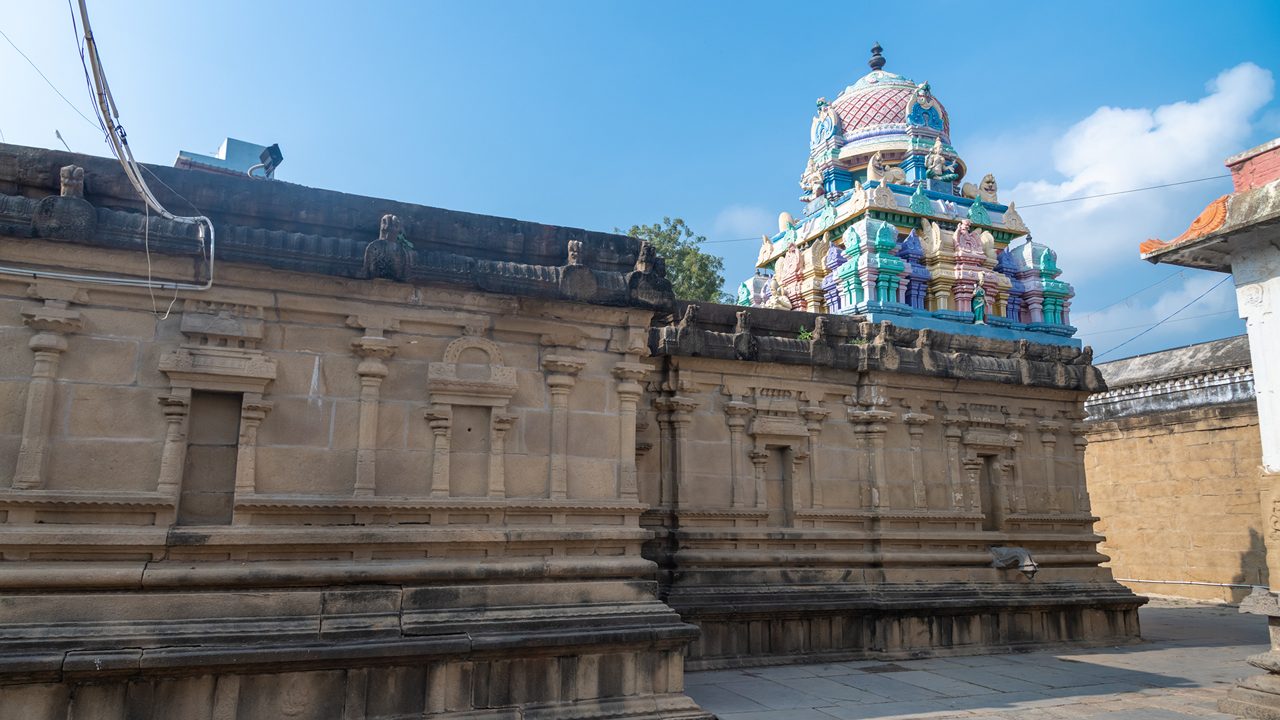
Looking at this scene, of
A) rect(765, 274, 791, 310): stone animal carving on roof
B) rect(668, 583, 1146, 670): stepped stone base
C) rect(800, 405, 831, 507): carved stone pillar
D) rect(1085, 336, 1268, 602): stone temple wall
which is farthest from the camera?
rect(765, 274, 791, 310): stone animal carving on roof

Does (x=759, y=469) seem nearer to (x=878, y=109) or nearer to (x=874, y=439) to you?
(x=874, y=439)

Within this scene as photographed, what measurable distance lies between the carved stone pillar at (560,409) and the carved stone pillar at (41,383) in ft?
13.9

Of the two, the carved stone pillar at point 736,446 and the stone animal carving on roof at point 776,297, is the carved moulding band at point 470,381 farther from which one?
the stone animal carving on roof at point 776,297

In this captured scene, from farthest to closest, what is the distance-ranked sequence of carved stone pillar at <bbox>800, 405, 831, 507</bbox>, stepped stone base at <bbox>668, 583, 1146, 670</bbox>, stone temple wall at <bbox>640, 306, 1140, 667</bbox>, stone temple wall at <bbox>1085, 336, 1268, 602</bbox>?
1. stone temple wall at <bbox>1085, 336, 1268, 602</bbox>
2. carved stone pillar at <bbox>800, 405, 831, 507</bbox>
3. stone temple wall at <bbox>640, 306, 1140, 667</bbox>
4. stepped stone base at <bbox>668, 583, 1146, 670</bbox>

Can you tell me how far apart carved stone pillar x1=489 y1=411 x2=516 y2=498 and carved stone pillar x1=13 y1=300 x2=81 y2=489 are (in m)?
3.69

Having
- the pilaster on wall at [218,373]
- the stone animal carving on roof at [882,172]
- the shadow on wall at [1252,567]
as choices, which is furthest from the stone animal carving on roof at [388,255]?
the stone animal carving on roof at [882,172]

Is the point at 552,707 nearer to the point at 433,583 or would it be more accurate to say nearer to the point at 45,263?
the point at 433,583

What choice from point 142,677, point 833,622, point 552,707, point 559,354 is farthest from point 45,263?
point 833,622

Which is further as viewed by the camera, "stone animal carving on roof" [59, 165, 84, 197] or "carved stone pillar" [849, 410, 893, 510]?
"carved stone pillar" [849, 410, 893, 510]

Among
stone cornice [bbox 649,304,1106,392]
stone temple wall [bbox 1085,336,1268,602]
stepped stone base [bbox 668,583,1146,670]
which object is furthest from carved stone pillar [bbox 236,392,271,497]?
stone temple wall [bbox 1085,336,1268,602]

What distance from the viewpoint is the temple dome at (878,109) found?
1266 inches

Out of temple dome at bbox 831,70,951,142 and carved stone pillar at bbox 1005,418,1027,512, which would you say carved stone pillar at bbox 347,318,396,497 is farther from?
temple dome at bbox 831,70,951,142

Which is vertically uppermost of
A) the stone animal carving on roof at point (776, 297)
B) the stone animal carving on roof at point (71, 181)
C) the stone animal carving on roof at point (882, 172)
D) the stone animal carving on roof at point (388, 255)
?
the stone animal carving on roof at point (882, 172)

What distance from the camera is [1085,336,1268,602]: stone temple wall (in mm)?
18844
